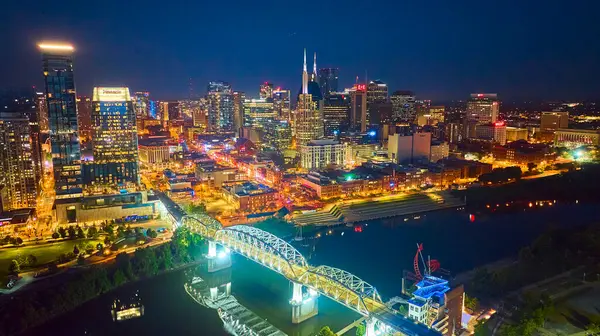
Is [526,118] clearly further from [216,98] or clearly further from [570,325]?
[570,325]

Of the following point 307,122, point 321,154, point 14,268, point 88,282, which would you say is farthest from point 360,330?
point 307,122

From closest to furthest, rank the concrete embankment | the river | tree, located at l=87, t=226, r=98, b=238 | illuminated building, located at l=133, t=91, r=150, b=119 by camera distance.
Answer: the river
tree, located at l=87, t=226, r=98, b=238
the concrete embankment
illuminated building, located at l=133, t=91, r=150, b=119

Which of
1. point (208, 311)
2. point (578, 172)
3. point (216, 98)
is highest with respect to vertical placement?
point (216, 98)

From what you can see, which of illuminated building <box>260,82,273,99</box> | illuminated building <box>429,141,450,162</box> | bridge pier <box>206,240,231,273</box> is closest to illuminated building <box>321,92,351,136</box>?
illuminated building <box>260,82,273,99</box>

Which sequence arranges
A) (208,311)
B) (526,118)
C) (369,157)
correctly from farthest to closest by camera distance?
(526,118) → (369,157) → (208,311)

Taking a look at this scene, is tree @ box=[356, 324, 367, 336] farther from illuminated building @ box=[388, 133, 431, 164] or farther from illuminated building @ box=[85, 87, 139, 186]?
illuminated building @ box=[388, 133, 431, 164]

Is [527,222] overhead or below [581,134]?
below

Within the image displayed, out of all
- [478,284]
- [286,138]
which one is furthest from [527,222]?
[286,138]
